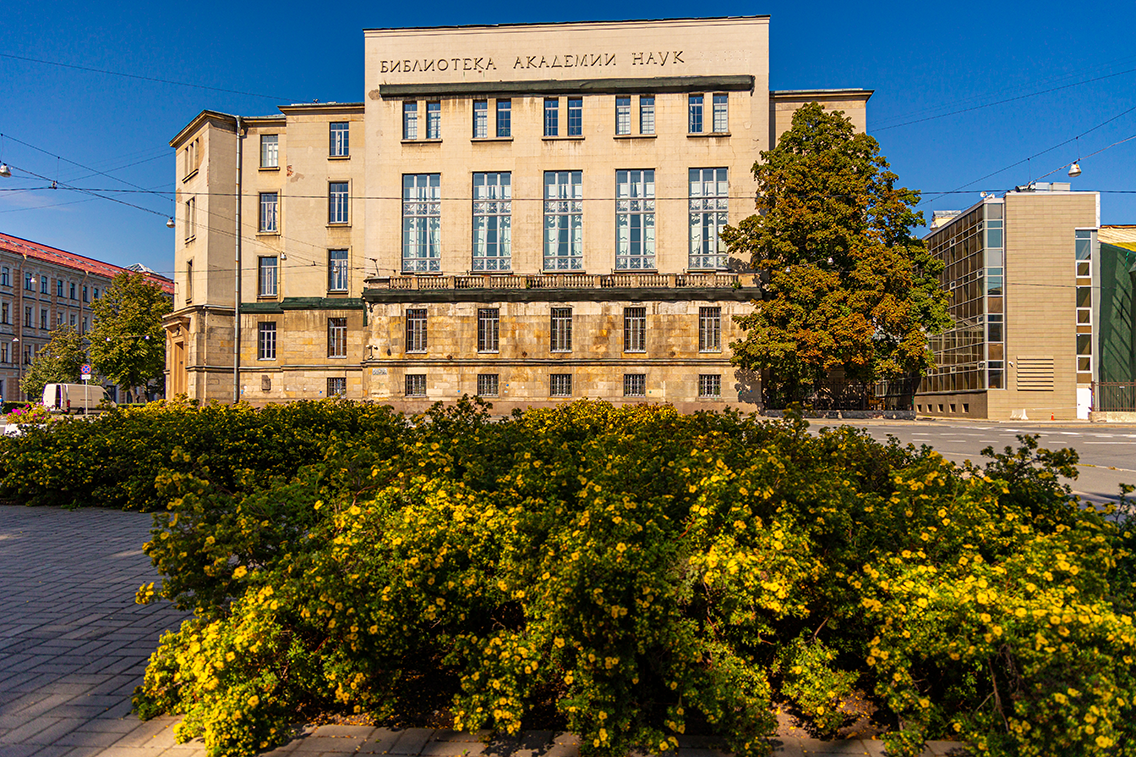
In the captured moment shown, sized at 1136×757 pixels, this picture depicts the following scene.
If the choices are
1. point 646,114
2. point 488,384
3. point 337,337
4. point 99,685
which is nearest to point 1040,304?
point 646,114

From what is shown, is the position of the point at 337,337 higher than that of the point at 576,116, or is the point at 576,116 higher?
the point at 576,116

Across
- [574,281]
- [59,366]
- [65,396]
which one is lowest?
[65,396]

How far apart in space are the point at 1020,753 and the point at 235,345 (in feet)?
141

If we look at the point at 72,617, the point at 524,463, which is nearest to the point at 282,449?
the point at 72,617

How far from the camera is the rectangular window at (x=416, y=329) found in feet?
115

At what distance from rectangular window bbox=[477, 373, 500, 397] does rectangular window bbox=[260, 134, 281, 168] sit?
835 inches

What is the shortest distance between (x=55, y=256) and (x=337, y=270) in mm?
68788

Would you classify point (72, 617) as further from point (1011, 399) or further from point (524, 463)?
point (1011, 399)

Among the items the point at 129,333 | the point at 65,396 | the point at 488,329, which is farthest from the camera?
the point at 129,333

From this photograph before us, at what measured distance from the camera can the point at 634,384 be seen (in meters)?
34.2

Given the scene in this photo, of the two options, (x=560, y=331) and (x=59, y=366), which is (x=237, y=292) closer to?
(x=560, y=331)

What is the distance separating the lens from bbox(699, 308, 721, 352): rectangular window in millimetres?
34156

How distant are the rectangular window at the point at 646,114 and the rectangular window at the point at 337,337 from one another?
2172 cm

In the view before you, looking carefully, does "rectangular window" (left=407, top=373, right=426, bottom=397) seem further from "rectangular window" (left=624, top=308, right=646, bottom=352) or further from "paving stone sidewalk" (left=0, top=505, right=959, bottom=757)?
"paving stone sidewalk" (left=0, top=505, right=959, bottom=757)
